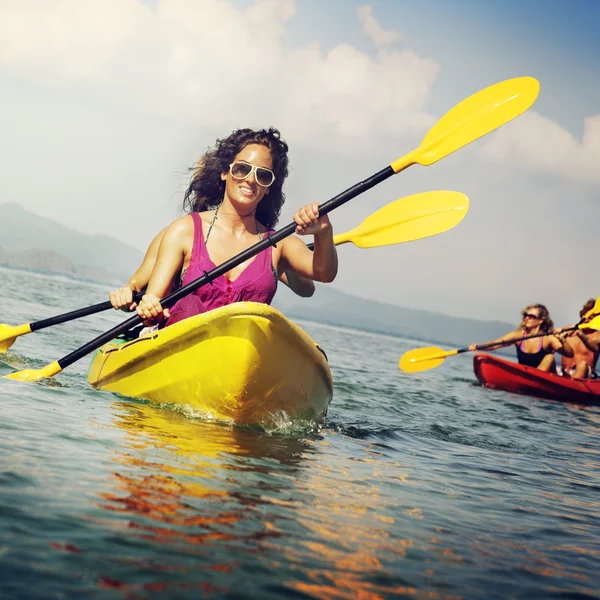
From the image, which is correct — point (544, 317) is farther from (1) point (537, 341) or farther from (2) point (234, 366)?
(2) point (234, 366)

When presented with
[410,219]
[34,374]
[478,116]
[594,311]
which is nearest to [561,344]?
[594,311]

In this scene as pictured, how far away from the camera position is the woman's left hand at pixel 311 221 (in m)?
4.89

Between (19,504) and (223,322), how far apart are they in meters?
2.15

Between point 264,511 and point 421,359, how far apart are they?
8612mm

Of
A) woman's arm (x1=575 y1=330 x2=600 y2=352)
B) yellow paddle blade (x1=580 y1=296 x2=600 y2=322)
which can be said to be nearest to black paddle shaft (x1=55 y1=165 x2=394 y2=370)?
yellow paddle blade (x1=580 y1=296 x2=600 y2=322)

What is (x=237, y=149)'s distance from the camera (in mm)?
5547

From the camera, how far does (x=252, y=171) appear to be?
536cm

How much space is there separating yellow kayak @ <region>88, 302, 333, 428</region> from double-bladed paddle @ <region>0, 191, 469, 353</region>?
84 cm

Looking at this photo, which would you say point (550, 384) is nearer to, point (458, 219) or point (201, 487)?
point (458, 219)

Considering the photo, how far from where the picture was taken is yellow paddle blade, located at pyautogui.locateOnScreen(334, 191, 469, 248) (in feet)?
18.6

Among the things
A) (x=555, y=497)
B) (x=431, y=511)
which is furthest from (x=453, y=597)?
(x=555, y=497)

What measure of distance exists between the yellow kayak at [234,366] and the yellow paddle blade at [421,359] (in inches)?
231

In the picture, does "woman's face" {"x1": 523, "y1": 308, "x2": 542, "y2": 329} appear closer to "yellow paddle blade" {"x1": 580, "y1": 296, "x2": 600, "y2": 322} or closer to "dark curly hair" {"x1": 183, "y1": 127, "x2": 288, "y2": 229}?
"yellow paddle blade" {"x1": 580, "y1": 296, "x2": 600, "y2": 322}

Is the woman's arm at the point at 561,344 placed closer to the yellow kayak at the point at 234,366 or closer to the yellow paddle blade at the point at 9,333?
the yellow kayak at the point at 234,366
